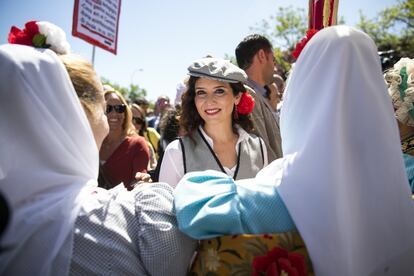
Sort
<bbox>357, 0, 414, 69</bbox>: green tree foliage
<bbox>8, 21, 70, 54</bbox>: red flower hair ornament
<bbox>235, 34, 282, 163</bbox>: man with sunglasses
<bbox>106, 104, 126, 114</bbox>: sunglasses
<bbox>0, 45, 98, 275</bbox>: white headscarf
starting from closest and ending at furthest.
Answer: <bbox>0, 45, 98, 275</bbox>: white headscarf
<bbox>8, 21, 70, 54</bbox>: red flower hair ornament
<bbox>106, 104, 126, 114</bbox>: sunglasses
<bbox>235, 34, 282, 163</bbox>: man with sunglasses
<bbox>357, 0, 414, 69</bbox>: green tree foliage

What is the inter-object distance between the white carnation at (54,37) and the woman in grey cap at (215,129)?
110 centimetres

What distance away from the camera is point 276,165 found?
4.98 feet

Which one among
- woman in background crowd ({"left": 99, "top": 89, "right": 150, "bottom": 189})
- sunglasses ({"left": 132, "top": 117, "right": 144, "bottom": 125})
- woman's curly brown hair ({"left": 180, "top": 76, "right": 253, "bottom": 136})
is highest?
woman's curly brown hair ({"left": 180, "top": 76, "right": 253, "bottom": 136})

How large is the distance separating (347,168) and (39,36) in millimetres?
1444

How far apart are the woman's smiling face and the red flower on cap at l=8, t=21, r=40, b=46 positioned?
133cm

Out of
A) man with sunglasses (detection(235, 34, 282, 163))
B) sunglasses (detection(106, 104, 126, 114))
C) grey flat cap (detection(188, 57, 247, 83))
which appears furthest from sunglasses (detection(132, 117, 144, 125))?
grey flat cap (detection(188, 57, 247, 83))

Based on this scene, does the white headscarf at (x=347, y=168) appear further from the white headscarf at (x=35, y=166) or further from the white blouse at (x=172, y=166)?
the white blouse at (x=172, y=166)

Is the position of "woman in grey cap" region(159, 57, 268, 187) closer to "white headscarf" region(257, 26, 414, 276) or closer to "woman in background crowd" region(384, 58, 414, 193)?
"woman in background crowd" region(384, 58, 414, 193)

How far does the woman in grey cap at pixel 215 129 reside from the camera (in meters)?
2.50

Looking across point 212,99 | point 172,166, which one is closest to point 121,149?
point 172,166

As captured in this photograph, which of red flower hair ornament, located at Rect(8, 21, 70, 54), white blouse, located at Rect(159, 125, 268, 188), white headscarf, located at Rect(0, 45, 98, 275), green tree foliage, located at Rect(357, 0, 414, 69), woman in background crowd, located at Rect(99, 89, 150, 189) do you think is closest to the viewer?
white headscarf, located at Rect(0, 45, 98, 275)

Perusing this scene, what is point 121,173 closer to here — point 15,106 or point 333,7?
Answer: point 15,106

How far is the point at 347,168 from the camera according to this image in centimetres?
127

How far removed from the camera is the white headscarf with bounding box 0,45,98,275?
1.19 metres
